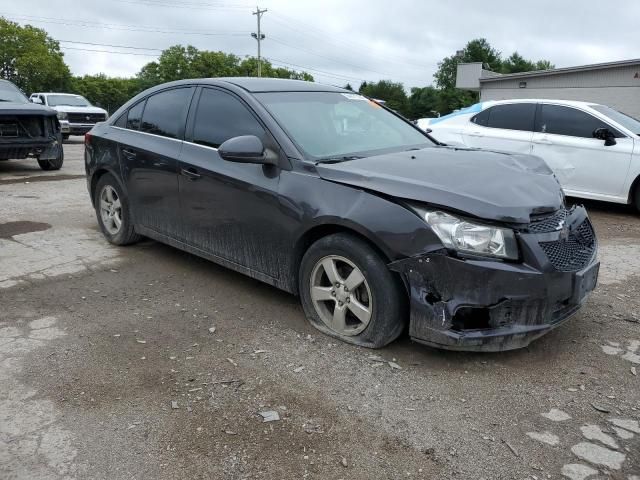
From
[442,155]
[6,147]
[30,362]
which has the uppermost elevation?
[442,155]

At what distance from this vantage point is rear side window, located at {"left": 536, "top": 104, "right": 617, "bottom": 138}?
7.64 m

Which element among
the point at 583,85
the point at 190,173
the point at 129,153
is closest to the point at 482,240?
the point at 190,173

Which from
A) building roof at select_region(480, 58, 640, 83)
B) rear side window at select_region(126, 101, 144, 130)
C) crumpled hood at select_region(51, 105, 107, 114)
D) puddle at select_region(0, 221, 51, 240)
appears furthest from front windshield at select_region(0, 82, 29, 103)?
building roof at select_region(480, 58, 640, 83)

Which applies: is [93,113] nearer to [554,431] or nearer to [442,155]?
[442,155]

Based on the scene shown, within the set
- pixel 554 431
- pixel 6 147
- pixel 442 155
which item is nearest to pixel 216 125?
pixel 442 155

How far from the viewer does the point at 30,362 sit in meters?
3.29

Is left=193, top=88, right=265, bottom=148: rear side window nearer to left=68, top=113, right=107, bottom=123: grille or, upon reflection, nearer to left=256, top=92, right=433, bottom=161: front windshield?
left=256, top=92, right=433, bottom=161: front windshield

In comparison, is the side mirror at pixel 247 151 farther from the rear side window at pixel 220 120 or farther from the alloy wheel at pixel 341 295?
the alloy wheel at pixel 341 295

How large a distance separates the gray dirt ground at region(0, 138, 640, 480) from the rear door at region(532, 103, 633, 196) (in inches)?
134

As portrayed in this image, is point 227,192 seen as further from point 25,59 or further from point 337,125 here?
point 25,59

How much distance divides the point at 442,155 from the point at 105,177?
11.1 ft

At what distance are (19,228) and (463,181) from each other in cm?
529

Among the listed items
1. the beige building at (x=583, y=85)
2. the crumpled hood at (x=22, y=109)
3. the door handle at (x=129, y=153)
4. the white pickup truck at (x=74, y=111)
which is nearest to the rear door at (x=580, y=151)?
the door handle at (x=129, y=153)

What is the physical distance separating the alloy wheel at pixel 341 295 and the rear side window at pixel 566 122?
18.6ft
